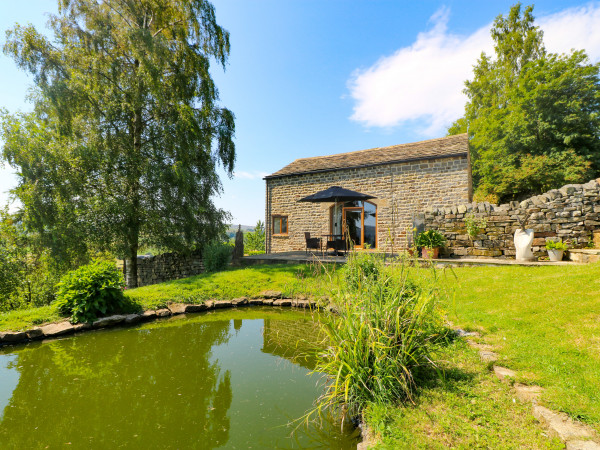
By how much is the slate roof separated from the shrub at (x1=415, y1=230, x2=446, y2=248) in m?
4.07

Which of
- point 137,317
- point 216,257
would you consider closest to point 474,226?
point 216,257

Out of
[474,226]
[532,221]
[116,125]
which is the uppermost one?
[116,125]

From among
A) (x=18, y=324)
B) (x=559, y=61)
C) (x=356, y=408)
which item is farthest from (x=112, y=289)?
(x=559, y=61)

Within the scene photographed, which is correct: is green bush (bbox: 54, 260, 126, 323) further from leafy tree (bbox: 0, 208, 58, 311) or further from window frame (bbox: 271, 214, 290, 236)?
window frame (bbox: 271, 214, 290, 236)

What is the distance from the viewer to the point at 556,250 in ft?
24.6

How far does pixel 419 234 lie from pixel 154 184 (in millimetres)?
9325

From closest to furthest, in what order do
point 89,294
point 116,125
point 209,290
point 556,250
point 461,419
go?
1. point 461,419
2. point 89,294
3. point 556,250
4. point 209,290
5. point 116,125

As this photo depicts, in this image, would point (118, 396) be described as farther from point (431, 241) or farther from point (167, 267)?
point (167, 267)

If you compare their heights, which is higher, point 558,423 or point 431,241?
point 431,241

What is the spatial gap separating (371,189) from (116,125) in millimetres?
10492

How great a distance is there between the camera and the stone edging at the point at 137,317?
17.0 feet

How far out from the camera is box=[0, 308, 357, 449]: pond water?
2562 mm

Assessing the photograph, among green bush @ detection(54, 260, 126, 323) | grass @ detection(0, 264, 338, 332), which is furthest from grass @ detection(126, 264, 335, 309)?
green bush @ detection(54, 260, 126, 323)

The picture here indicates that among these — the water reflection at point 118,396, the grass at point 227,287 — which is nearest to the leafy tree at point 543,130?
the grass at point 227,287
